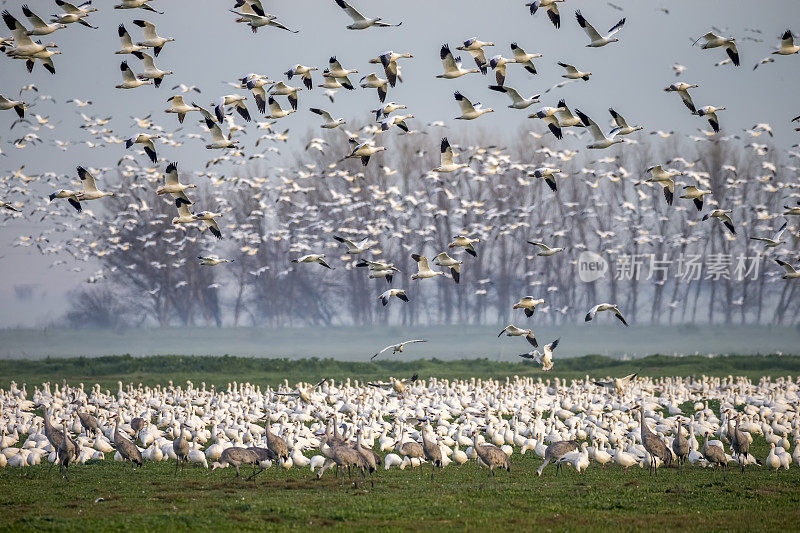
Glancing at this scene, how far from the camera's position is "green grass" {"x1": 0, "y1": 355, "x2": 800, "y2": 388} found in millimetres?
42531

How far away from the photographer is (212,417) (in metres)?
27.5

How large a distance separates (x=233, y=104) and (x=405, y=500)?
39.5 ft

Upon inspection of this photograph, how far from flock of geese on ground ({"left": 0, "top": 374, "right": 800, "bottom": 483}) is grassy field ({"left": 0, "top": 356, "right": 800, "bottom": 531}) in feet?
1.34

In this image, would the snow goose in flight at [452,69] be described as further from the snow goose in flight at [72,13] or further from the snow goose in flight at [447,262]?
the snow goose in flight at [72,13]

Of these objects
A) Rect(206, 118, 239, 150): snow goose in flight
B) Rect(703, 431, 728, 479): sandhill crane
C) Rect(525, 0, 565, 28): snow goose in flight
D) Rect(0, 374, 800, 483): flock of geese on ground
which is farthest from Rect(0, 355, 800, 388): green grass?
Rect(703, 431, 728, 479): sandhill crane

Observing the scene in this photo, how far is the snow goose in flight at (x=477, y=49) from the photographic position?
21.5 metres

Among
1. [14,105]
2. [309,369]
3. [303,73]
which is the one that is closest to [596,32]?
[303,73]

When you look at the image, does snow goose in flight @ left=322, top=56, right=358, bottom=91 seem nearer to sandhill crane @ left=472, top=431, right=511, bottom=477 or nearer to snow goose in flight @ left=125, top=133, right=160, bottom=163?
snow goose in flight @ left=125, top=133, right=160, bottom=163

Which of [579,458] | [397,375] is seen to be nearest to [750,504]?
[579,458]

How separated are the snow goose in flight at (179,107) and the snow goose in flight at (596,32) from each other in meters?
9.77

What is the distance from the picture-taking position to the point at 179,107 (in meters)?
24.8

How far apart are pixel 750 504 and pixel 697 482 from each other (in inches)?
92.1

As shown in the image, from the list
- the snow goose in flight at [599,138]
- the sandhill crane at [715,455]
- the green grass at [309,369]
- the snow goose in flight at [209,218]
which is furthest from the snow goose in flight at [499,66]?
the green grass at [309,369]

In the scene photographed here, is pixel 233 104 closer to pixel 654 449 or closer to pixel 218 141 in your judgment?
pixel 218 141
